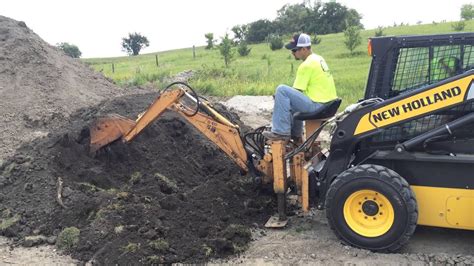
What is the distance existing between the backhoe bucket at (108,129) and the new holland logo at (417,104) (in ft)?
10.5

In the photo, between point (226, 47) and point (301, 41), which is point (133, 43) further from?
point (301, 41)

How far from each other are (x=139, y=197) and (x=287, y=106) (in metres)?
2.17

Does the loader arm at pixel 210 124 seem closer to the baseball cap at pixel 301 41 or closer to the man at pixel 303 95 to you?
the man at pixel 303 95

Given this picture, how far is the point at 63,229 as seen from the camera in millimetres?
6477

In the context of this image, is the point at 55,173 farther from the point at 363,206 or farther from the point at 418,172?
the point at 418,172

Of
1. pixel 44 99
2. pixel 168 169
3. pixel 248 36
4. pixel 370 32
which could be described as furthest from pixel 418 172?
pixel 248 36

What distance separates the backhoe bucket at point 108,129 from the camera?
7.20 metres

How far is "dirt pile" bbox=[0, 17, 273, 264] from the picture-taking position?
5.90 meters

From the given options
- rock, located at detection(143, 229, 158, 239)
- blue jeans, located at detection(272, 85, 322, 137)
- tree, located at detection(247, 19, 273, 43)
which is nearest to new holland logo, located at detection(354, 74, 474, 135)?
blue jeans, located at detection(272, 85, 322, 137)

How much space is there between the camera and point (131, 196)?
6785 mm

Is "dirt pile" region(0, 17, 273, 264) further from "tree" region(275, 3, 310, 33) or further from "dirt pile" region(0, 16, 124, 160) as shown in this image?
"tree" region(275, 3, 310, 33)

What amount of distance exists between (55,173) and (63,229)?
151 cm

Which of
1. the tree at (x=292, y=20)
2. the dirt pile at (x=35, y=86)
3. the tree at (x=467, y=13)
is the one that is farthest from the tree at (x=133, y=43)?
the dirt pile at (x=35, y=86)

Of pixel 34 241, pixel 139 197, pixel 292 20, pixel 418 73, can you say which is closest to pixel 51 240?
pixel 34 241
